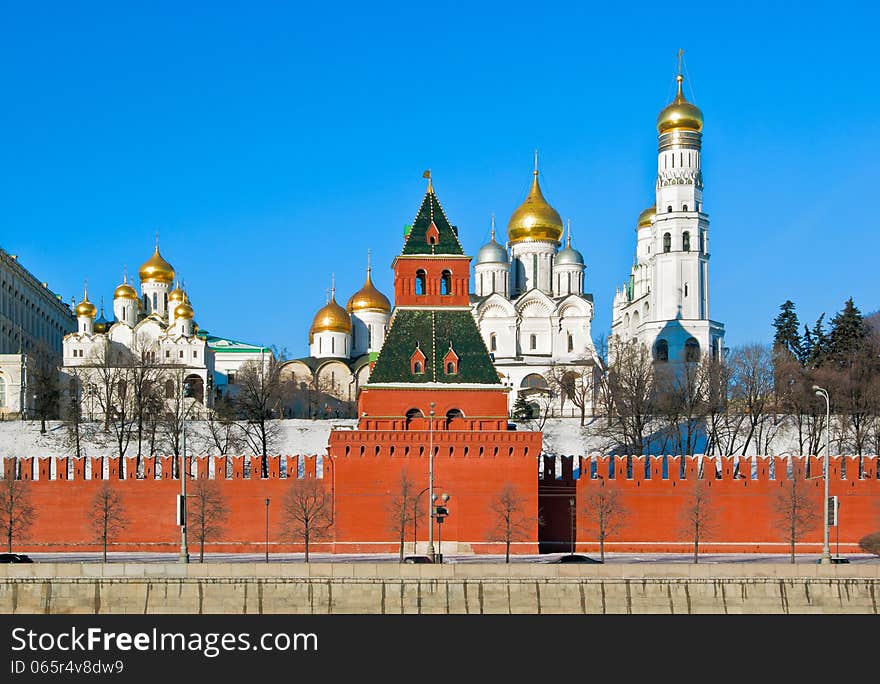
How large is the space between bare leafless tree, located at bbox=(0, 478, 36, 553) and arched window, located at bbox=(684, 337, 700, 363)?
126 ft

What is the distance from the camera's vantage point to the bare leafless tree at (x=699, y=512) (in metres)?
53.4

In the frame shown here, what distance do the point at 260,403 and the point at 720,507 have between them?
29018 mm

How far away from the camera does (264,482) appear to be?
53750 millimetres

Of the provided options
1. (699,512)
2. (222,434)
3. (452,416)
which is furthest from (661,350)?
(452,416)

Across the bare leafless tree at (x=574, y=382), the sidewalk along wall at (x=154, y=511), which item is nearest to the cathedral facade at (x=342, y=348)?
the bare leafless tree at (x=574, y=382)

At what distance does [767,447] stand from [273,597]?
31.6m

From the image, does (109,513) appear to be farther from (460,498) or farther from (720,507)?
(720,507)

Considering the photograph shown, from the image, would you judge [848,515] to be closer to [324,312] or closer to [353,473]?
[353,473]

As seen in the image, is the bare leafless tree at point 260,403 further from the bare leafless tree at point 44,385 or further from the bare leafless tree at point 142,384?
the bare leafless tree at point 44,385

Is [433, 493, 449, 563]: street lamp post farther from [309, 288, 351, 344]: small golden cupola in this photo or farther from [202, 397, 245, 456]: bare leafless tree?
[309, 288, 351, 344]: small golden cupola

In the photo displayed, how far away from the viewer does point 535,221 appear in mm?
94875

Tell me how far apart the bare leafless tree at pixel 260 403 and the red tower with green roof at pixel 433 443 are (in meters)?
14.5

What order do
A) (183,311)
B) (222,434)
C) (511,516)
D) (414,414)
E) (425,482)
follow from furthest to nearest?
(183,311)
(222,434)
(414,414)
(425,482)
(511,516)
